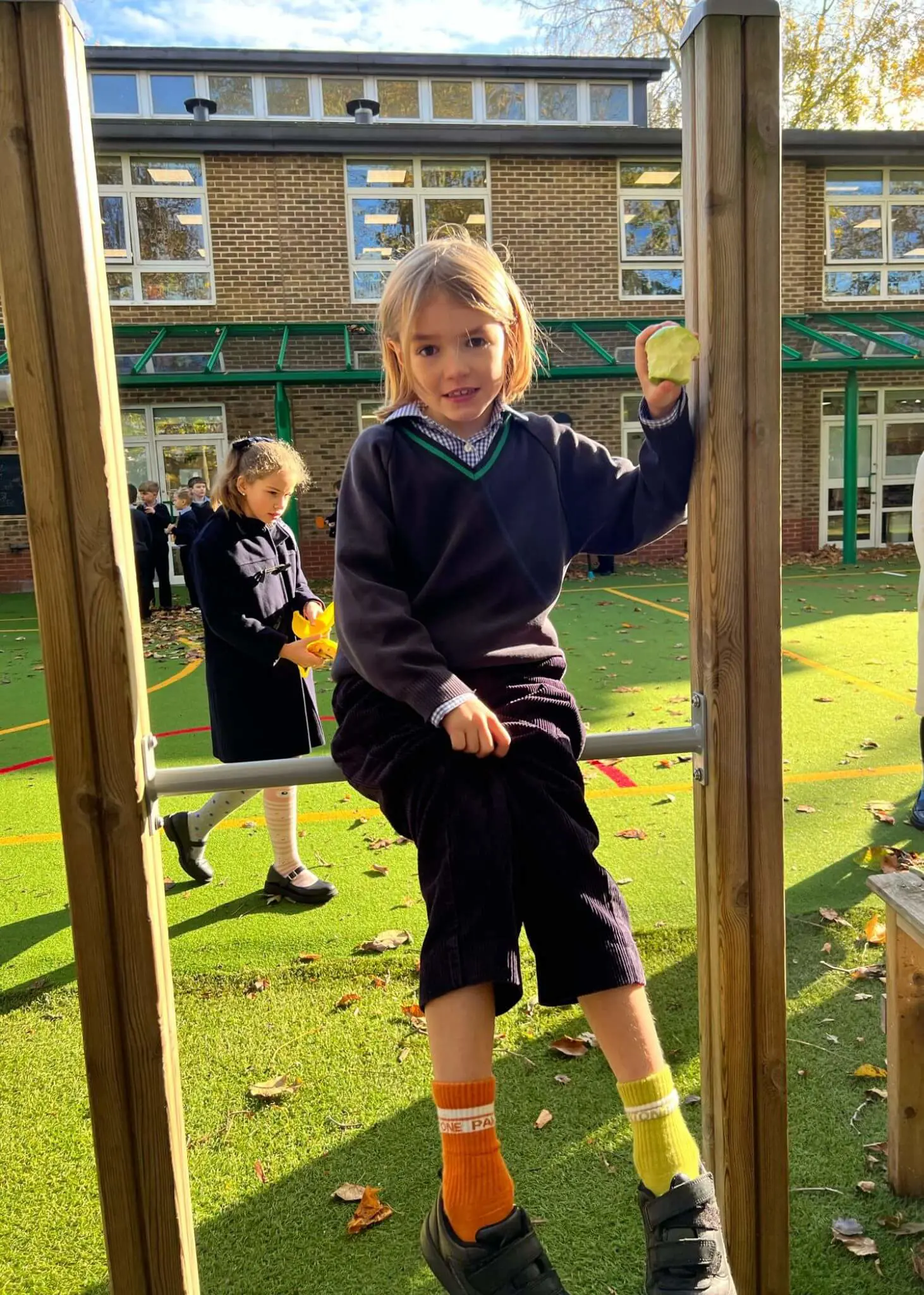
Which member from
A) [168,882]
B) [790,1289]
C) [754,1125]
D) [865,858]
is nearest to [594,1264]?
[790,1289]

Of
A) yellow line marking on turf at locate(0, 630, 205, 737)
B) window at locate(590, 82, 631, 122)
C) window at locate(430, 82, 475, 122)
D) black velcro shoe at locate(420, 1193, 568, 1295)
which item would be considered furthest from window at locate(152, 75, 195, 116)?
black velcro shoe at locate(420, 1193, 568, 1295)

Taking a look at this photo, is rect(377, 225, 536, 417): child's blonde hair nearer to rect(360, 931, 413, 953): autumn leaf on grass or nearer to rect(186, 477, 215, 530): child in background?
rect(360, 931, 413, 953): autumn leaf on grass

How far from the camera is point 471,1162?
1.57 metres

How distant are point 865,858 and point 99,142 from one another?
16.7m

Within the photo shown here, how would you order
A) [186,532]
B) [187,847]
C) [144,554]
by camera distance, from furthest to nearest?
[144,554] → [186,532] → [187,847]

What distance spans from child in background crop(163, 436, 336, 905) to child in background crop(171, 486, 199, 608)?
0.17 m

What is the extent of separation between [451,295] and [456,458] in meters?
0.28

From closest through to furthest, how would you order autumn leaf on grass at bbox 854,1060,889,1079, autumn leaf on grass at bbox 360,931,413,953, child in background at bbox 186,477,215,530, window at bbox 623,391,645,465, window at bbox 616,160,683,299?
autumn leaf on grass at bbox 854,1060,889,1079, autumn leaf on grass at bbox 360,931,413,953, child in background at bbox 186,477,215,530, window at bbox 616,160,683,299, window at bbox 623,391,645,465

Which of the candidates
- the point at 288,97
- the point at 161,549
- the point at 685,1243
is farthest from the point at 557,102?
the point at 685,1243

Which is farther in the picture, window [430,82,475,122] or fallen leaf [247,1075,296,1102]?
window [430,82,475,122]

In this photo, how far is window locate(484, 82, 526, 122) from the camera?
19.8 m

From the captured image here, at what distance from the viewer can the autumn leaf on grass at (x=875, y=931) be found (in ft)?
11.8

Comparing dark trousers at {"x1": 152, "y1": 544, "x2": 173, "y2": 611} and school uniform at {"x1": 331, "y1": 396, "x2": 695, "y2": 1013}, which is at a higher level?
school uniform at {"x1": 331, "y1": 396, "x2": 695, "y2": 1013}

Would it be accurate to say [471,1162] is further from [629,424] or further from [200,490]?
[629,424]
